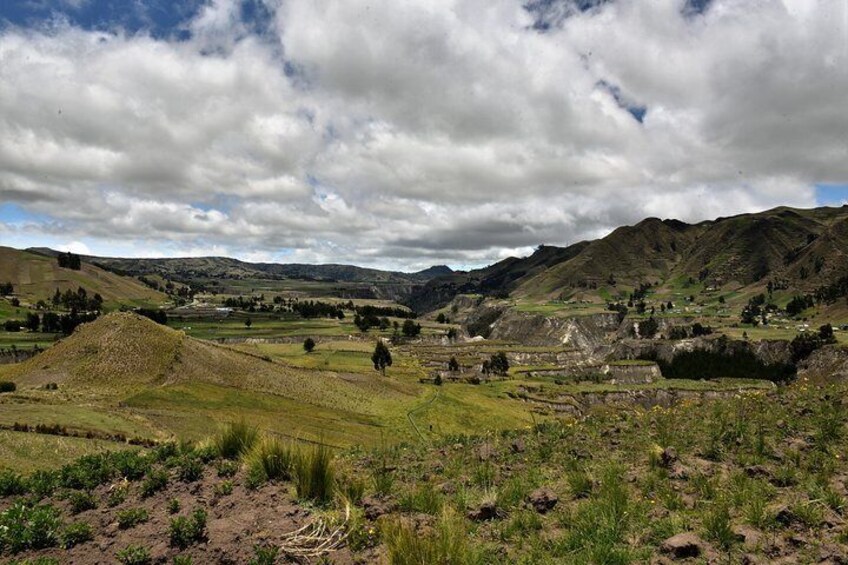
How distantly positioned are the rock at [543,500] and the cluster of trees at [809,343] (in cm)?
18171

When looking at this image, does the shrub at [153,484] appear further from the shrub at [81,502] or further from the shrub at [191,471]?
the shrub at [81,502]

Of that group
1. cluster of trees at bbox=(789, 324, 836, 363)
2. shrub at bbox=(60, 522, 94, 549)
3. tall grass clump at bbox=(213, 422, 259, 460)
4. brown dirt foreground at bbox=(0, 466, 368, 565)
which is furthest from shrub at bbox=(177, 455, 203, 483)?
cluster of trees at bbox=(789, 324, 836, 363)

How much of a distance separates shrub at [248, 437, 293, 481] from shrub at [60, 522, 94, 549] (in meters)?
3.31

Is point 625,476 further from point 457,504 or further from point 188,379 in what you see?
point 188,379

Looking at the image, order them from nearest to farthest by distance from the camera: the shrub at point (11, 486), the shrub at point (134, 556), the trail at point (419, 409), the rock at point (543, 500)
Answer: the shrub at point (134, 556) < the rock at point (543, 500) < the shrub at point (11, 486) < the trail at point (419, 409)

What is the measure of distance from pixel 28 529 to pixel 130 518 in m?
1.81

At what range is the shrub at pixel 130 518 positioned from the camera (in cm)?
1066

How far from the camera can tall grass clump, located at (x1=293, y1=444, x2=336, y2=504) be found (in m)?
10.9

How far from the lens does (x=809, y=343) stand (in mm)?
155250

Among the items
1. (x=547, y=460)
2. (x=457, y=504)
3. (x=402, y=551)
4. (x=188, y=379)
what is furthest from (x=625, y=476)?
(x=188, y=379)

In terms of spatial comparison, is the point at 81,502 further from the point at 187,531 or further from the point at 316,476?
the point at 316,476

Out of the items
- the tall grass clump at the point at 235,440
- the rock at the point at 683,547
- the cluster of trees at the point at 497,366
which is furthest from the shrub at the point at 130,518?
the cluster of trees at the point at 497,366

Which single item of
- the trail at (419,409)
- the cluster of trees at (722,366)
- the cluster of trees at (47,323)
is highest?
the cluster of trees at (47,323)

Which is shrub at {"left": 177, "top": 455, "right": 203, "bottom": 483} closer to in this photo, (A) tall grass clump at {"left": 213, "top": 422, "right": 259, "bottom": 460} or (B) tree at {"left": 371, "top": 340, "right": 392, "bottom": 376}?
(A) tall grass clump at {"left": 213, "top": 422, "right": 259, "bottom": 460}
